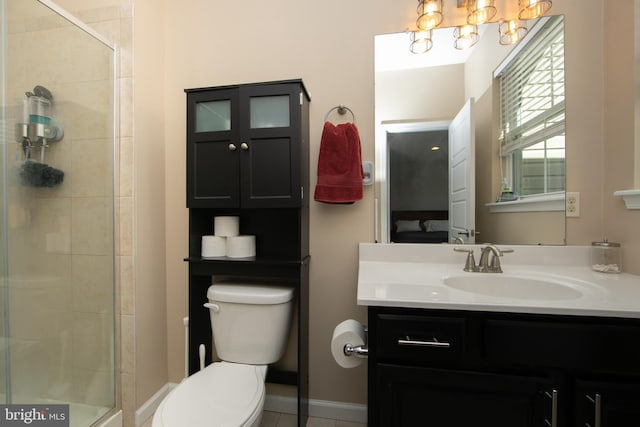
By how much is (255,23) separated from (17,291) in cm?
171

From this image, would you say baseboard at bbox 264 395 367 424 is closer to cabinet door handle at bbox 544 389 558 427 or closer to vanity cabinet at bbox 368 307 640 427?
vanity cabinet at bbox 368 307 640 427

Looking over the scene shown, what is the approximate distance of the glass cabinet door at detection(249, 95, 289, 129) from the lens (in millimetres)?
1205

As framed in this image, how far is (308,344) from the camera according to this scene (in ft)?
4.50

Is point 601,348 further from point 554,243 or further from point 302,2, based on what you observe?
point 302,2

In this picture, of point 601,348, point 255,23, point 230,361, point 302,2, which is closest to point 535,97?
point 601,348

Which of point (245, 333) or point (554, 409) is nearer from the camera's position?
point (554, 409)

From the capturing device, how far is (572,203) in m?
1.20

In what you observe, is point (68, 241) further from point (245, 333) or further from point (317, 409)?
point (317, 409)

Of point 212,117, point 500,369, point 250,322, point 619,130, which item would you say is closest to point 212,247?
point 250,322

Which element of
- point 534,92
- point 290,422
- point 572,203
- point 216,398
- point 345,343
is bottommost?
point 290,422

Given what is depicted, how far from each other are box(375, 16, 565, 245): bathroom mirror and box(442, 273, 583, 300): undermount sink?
0.22 m

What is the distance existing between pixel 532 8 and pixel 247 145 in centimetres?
144

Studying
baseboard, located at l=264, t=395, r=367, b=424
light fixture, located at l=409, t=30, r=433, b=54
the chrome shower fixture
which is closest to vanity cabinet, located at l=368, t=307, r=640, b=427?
baseboard, located at l=264, t=395, r=367, b=424

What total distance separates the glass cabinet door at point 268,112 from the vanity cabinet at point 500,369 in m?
0.90
